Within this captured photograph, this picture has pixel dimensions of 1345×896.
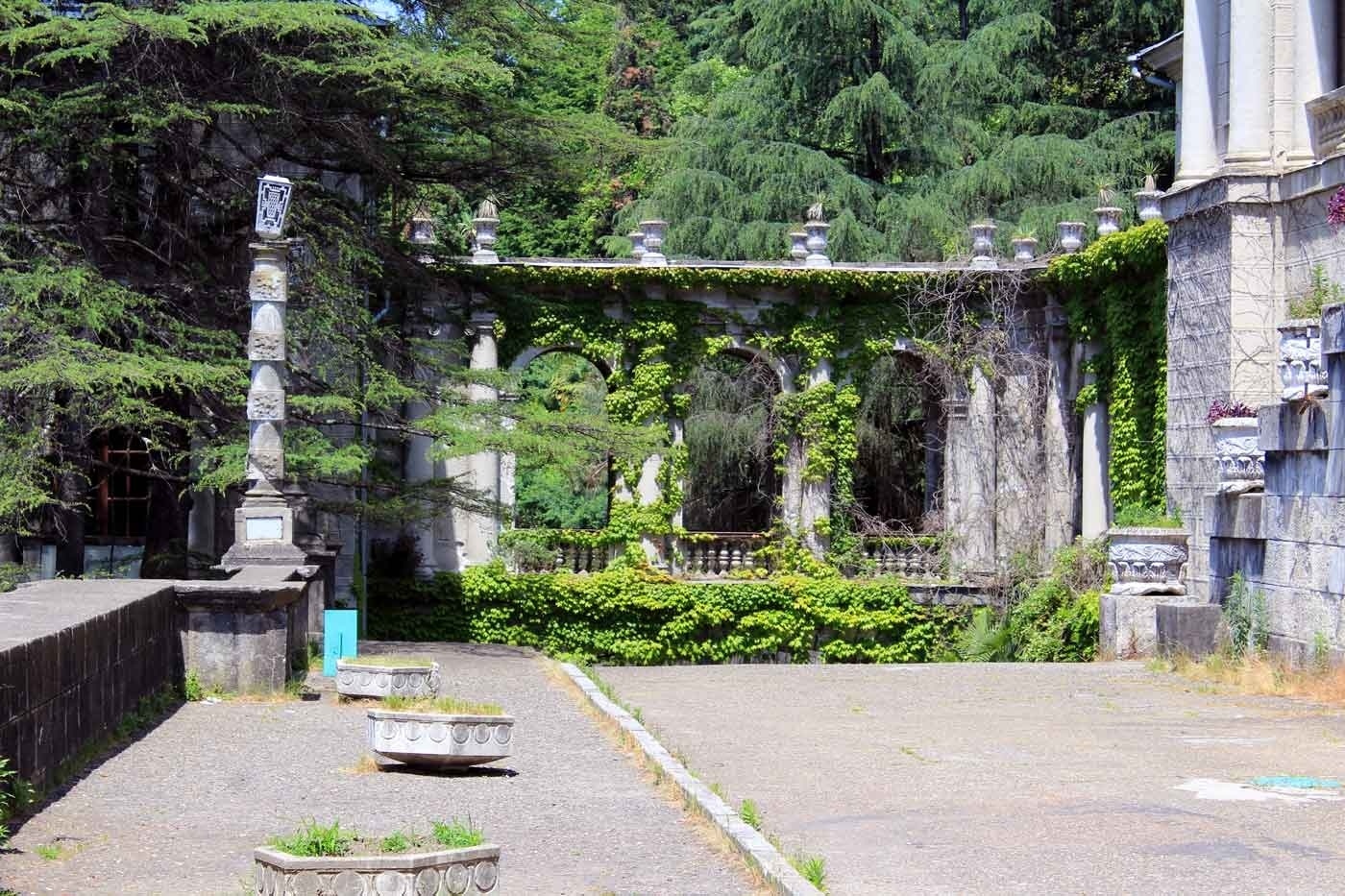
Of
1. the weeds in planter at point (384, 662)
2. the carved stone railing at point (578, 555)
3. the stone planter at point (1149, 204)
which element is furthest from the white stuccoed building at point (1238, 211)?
the carved stone railing at point (578, 555)

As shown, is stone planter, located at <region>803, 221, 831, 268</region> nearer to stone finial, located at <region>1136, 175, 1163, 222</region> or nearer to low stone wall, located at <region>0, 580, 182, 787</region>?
stone finial, located at <region>1136, 175, 1163, 222</region>

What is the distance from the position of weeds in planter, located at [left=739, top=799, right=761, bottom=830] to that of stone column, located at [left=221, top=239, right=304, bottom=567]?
9.92 m

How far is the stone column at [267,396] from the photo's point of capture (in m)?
18.9

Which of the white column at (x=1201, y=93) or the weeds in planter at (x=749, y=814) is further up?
the white column at (x=1201, y=93)

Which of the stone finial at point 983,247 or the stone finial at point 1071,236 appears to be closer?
the stone finial at point 1071,236

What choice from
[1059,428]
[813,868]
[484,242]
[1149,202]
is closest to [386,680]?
[813,868]

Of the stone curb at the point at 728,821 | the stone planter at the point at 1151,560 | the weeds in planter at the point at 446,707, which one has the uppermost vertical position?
the stone planter at the point at 1151,560

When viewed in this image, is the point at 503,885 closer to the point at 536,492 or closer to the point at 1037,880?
the point at 1037,880

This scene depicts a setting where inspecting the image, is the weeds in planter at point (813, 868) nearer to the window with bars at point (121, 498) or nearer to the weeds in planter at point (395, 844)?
the weeds in planter at point (395, 844)

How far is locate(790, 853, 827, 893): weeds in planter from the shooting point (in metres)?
8.00

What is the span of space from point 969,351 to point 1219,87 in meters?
9.23

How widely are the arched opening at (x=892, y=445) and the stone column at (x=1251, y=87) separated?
1458 cm

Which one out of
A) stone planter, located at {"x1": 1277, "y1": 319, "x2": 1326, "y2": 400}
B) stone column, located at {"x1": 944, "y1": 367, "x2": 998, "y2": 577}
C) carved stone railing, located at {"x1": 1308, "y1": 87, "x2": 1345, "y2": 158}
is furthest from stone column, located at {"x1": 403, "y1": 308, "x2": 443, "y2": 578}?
stone planter, located at {"x1": 1277, "y1": 319, "x2": 1326, "y2": 400}

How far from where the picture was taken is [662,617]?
32.0 m
